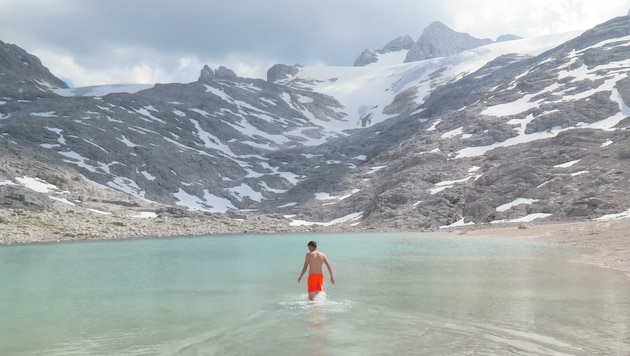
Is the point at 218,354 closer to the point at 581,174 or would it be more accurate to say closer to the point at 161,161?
the point at 581,174

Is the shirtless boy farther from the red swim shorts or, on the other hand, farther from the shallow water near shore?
the shallow water near shore

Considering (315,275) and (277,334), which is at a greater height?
(315,275)

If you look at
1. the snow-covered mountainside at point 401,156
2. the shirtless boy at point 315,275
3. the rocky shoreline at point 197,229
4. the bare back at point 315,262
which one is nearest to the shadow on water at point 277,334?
the shirtless boy at point 315,275

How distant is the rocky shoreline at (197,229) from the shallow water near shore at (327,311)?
9441 mm

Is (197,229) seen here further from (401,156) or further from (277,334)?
(401,156)

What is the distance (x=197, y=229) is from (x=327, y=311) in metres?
74.6

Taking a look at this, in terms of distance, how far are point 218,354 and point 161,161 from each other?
14084cm

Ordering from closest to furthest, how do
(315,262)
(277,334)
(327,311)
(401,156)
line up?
(277,334) < (327,311) < (315,262) < (401,156)

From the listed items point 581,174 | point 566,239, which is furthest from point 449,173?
point 566,239

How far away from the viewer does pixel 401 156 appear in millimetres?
152125

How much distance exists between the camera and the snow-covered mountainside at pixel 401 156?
93.8 m

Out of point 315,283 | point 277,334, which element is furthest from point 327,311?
point 277,334

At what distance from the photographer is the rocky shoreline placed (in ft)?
141

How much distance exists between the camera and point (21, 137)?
430 ft
